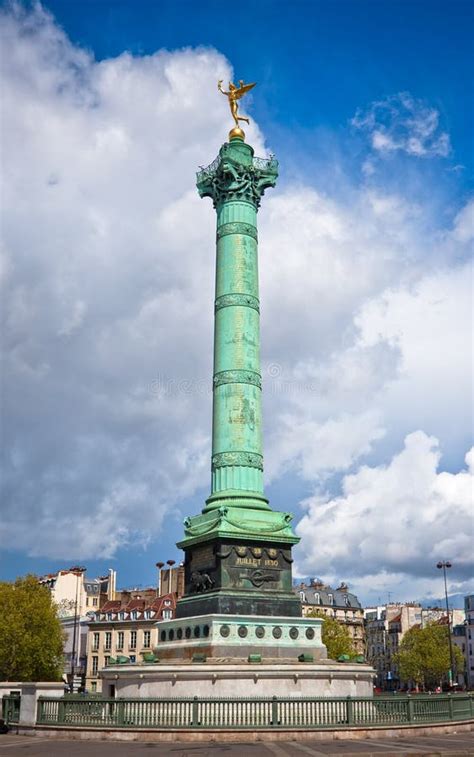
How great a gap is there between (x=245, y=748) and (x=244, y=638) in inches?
441

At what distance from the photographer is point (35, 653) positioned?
59.2m

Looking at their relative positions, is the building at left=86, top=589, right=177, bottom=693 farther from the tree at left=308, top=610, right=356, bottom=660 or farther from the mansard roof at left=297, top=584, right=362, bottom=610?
the mansard roof at left=297, top=584, right=362, bottom=610

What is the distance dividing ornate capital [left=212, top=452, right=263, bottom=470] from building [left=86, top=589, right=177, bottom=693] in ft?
146

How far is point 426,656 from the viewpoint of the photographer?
9262 centimetres

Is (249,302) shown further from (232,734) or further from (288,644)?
(232,734)

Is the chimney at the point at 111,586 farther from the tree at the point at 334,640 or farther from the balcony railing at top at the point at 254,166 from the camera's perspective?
the balcony railing at top at the point at 254,166

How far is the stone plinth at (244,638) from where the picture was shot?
29.1 metres

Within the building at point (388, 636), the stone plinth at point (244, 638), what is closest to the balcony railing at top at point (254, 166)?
the stone plinth at point (244, 638)

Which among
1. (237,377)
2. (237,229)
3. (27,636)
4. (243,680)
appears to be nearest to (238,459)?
(237,377)

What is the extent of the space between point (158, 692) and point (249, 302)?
56.9 feet

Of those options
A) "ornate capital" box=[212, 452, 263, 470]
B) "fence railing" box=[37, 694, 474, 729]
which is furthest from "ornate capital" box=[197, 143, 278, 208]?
"fence railing" box=[37, 694, 474, 729]

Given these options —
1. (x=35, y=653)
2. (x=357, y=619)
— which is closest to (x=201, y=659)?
(x=35, y=653)

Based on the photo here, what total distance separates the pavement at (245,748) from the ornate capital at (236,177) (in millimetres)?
25539

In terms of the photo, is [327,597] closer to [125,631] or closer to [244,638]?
[125,631]
